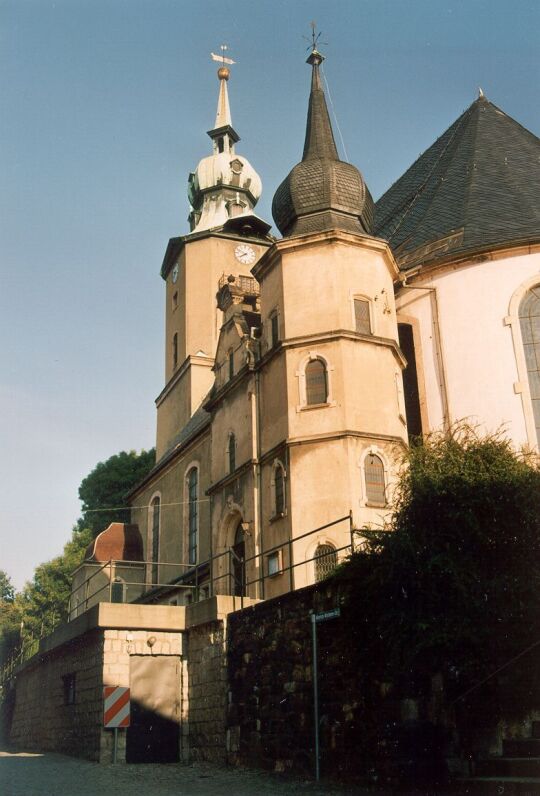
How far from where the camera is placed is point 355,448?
19.6 meters

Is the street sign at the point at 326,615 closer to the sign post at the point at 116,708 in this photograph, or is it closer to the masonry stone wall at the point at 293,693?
the masonry stone wall at the point at 293,693

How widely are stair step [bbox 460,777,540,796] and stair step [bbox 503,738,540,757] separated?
555mm

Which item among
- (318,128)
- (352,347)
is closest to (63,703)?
(352,347)

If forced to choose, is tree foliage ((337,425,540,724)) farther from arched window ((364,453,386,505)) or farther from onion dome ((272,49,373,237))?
onion dome ((272,49,373,237))

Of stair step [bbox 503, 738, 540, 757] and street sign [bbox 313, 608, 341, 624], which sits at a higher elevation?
street sign [bbox 313, 608, 341, 624]

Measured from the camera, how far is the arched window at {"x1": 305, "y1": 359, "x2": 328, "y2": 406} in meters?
20.5

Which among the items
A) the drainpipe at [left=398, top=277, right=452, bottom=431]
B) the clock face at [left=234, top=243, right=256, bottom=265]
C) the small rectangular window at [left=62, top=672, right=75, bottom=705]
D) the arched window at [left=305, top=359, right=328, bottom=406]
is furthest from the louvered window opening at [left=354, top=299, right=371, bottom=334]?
the clock face at [left=234, top=243, right=256, bottom=265]

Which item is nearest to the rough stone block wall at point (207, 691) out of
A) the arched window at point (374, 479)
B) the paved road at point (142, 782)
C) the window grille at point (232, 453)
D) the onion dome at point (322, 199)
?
the paved road at point (142, 782)

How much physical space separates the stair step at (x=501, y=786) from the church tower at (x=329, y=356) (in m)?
8.82

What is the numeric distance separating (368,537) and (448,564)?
4.78ft

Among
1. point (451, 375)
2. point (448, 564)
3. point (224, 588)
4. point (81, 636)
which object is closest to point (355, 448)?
point (451, 375)

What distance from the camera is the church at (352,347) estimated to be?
19.6 meters

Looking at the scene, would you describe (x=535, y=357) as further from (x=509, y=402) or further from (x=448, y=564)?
(x=448, y=564)

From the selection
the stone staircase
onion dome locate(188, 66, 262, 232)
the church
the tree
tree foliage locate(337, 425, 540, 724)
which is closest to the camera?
the stone staircase
